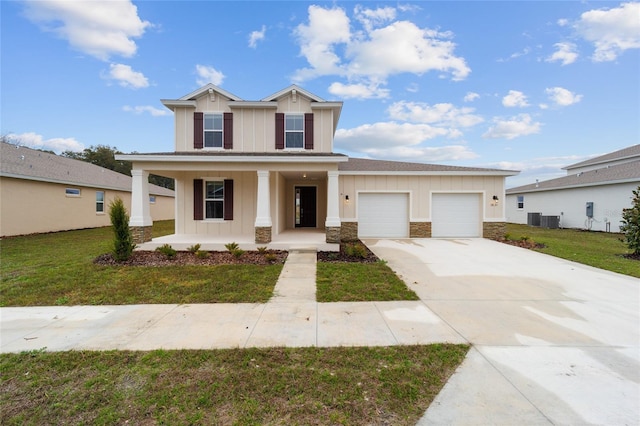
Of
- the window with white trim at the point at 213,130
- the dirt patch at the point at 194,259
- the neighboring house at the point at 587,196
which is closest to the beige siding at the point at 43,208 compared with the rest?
the window with white trim at the point at 213,130

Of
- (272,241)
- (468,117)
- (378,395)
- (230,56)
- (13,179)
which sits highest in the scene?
(230,56)

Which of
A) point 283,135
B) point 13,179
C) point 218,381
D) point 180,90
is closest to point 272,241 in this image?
point 283,135

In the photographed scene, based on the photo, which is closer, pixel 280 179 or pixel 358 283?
pixel 358 283

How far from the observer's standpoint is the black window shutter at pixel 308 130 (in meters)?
11.5

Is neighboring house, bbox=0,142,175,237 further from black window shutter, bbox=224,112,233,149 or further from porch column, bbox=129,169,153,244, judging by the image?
black window shutter, bbox=224,112,233,149

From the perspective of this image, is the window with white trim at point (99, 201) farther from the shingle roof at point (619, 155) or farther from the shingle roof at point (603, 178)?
the shingle roof at point (619, 155)

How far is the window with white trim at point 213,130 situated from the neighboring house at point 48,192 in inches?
142

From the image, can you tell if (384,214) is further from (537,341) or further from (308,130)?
(537,341)

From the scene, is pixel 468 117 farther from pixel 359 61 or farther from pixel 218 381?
pixel 218 381

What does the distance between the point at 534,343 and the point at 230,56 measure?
671 inches

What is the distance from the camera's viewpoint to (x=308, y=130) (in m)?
11.5

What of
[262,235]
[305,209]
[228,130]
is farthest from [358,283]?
[305,209]

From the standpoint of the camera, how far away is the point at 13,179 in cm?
1258

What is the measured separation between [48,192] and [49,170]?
1.55 m
